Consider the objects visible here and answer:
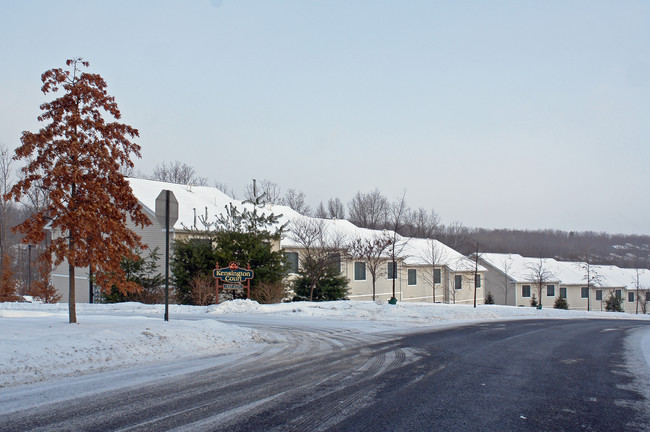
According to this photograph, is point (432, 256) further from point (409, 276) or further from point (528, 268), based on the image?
point (528, 268)

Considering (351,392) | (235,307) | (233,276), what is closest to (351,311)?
(235,307)

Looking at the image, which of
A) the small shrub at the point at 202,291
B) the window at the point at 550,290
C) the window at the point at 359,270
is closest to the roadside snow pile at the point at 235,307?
the small shrub at the point at 202,291

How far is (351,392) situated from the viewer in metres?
6.78

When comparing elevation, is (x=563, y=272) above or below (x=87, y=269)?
below

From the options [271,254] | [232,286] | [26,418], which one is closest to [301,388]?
[26,418]

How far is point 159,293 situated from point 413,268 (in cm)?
2455

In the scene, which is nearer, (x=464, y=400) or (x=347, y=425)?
(x=347, y=425)

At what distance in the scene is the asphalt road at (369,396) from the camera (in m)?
5.41

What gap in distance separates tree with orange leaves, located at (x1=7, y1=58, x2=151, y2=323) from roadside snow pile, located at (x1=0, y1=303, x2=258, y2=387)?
4.40 feet

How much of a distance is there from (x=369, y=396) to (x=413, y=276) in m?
37.9

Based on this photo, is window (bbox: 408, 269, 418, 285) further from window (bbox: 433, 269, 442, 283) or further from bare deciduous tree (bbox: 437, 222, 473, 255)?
bare deciduous tree (bbox: 437, 222, 473, 255)

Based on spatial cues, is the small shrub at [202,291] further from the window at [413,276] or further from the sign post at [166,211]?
the window at [413,276]

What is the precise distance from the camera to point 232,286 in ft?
73.7

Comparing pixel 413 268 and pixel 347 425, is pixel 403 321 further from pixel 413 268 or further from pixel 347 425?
pixel 413 268
